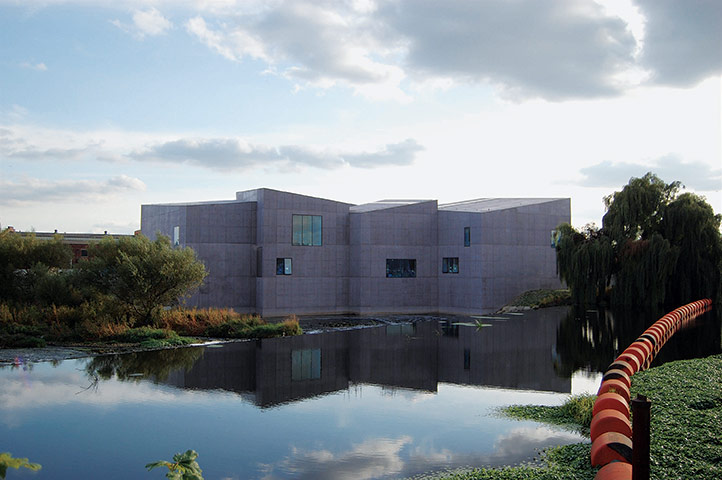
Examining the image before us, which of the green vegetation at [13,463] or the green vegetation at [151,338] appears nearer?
the green vegetation at [13,463]

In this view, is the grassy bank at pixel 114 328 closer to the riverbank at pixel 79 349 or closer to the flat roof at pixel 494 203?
the riverbank at pixel 79 349

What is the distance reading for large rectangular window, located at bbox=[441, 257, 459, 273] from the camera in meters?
31.5

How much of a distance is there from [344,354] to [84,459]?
9787 millimetres

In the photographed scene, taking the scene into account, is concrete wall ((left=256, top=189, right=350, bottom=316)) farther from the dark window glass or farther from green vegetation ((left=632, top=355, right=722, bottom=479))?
green vegetation ((left=632, top=355, right=722, bottom=479))

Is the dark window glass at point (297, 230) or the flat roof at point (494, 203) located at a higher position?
the flat roof at point (494, 203)

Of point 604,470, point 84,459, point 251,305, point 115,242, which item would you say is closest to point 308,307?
point 251,305

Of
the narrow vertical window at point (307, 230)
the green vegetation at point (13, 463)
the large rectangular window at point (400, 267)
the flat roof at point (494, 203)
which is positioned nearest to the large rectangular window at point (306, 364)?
the green vegetation at point (13, 463)

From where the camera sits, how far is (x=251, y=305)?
29484 millimetres

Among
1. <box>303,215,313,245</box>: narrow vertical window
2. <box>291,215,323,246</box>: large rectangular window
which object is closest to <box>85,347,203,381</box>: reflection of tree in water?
<box>291,215,323,246</box>: large rectangular window

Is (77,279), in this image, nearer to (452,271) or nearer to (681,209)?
(452,271)

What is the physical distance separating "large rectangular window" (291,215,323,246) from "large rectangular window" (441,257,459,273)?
262 inches

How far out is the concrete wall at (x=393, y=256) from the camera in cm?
3047

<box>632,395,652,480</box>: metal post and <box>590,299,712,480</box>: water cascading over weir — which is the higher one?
<box>632,395,652,480</box>: metal post

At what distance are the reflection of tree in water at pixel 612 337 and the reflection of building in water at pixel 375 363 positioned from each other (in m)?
0.67
